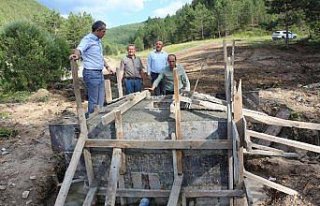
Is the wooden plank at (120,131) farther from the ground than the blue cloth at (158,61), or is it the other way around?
the blue cloth at (158,61)

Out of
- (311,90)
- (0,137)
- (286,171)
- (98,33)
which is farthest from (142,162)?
(311,90)

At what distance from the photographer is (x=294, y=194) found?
5688 millimetres

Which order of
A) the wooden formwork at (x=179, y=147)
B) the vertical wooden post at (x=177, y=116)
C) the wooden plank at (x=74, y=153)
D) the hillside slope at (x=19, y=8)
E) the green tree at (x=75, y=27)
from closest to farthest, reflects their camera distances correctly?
the wooden plank at (x=74, y=153)
the wooden formwork at (x=179, y=147)
the vertical wooden post at (x=177, y=116)
the green tree at (x=75, y=27)
the hillside slope at (x=19, y=8)

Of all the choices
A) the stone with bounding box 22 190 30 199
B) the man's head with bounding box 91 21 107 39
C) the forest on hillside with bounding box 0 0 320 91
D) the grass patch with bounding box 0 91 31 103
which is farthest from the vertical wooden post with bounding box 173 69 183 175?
the forest on hillside with bounding box 0 0 320 91

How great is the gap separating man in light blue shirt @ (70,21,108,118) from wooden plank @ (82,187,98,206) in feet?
5.05

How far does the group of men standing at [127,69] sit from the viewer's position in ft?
20.4

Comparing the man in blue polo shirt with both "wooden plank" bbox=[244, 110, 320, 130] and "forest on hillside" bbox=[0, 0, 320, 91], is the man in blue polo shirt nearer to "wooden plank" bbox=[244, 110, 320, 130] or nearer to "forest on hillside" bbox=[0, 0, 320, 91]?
"wooden plank" bbox=[244, 110, 320, 130]

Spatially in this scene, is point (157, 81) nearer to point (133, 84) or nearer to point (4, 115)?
point (133, 84)

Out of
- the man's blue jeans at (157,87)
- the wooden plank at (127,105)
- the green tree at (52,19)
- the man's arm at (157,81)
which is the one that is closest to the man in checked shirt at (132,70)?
the man's blue jeans at (157,87)

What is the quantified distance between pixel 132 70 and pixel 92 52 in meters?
1.65

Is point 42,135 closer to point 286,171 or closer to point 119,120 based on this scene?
point 119,120

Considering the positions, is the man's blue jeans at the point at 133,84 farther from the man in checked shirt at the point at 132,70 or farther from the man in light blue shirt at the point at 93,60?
the man in light blue shirt at the point at 93,60

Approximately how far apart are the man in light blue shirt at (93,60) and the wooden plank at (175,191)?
2110mm

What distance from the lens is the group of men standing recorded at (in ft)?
20.4
